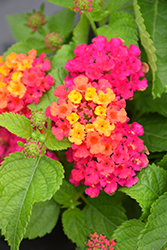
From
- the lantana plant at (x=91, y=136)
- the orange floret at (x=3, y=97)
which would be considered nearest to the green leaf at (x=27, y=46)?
the lantana plant at (x=91, y=136)

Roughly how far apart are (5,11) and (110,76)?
0.93 m

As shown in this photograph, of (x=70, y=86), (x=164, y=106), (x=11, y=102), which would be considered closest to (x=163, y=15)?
(x=164, y=106)

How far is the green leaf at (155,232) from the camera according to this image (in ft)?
2.15

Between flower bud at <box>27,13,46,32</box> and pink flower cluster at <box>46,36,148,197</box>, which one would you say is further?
flower bud at <box>27,13,46,32</box>

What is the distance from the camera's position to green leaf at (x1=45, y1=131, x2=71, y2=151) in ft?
2.35

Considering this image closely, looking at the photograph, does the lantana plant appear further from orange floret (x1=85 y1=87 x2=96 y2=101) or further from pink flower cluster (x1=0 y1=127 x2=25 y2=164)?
pink flower cluster (x1=0 y1=127 x2=25 y2=164)

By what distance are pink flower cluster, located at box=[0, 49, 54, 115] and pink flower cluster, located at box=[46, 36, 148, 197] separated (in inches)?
3.7

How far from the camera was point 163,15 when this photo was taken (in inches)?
37.4

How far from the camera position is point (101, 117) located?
661mm

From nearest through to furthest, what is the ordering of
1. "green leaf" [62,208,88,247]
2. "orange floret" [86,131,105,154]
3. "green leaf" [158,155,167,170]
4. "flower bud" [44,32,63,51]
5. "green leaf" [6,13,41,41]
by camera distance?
"orange floret" [86,131,105,154]
"green leaf" [158,155,167,170]
"green leaf" [62,208,88,247]
"flower bud" [44,32,63,51]
"green leaf" [6,13,41,41]

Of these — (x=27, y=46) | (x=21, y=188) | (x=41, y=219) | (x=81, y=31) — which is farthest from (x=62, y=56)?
(x=41, y=219)

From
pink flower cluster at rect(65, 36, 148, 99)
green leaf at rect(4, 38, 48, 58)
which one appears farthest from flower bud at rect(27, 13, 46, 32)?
pink flower cluster at rect(65, 36, 148, 99)

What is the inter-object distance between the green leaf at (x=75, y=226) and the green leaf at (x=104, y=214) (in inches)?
1.9

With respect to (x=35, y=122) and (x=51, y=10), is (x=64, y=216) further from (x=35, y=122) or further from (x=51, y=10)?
(x=51, y=10)
